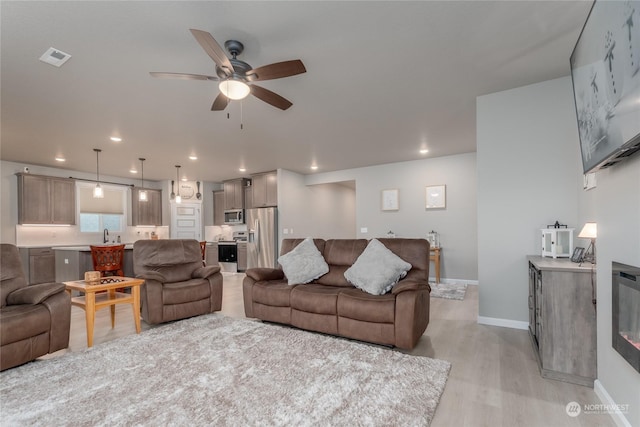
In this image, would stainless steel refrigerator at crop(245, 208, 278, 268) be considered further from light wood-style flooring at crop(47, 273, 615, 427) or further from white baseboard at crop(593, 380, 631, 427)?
white baseboard at crop(593, 380, 631, 427)

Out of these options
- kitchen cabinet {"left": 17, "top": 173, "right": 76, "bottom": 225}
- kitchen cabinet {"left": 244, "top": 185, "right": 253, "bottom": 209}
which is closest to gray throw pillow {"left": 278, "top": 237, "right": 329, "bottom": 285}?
kitchen cabinet {"left": 244, "top": 185, "right": 253, "bottom": 209}

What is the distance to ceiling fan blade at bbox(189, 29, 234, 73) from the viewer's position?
181 cm

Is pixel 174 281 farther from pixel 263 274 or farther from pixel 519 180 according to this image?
pixel 519 180

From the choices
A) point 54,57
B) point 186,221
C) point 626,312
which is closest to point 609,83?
point 626,312

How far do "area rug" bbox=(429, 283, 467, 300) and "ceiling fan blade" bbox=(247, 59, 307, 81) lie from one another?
4.11 m

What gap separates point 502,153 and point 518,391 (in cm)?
240

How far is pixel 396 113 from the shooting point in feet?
12.6

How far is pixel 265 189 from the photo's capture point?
24.7ft

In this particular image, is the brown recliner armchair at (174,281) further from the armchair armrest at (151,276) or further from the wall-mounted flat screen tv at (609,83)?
the wall-mounted flat screen tv at (609,83)

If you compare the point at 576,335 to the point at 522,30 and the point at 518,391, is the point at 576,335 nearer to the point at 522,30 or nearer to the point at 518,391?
the point at 518,391

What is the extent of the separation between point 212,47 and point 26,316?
261cm

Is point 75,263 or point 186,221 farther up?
point 186,221

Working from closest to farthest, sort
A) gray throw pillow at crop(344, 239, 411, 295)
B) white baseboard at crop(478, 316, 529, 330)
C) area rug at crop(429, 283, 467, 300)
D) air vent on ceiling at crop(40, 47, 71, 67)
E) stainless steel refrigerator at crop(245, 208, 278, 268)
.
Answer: air vent on ceiling at crop(40, 47, 71, 67) < gray throw pillow at crop(344, 239, 411, 295) < white baseboard at crop(478, 316, 529, 330) < area rug at crop(429, 283, 467, 300) < stainless steel refrigerator at crop(245, 208, 278, 268)

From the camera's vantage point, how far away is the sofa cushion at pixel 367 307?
267 centimetres
